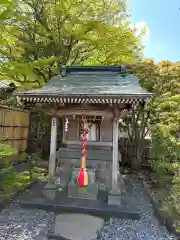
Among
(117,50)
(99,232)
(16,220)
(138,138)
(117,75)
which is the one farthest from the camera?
(138,138)

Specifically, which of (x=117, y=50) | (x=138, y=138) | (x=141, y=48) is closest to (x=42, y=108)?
(x=117, y=50)

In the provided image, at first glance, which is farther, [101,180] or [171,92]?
[171,92]

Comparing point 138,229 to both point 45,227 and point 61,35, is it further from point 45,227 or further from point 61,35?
point 61,35

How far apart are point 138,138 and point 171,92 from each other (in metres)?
3.33

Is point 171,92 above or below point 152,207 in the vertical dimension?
above

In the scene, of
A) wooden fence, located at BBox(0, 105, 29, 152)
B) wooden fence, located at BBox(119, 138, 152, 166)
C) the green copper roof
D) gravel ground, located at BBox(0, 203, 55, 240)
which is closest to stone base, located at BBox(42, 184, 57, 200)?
gravel ground, located at BBox(0, 203, 55, 240)

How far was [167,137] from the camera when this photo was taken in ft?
26.3

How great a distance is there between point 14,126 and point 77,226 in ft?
20.5

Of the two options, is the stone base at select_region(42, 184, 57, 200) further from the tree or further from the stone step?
the tree

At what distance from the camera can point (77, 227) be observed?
5.21 m

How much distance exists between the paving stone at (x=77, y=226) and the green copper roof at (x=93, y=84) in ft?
11.0

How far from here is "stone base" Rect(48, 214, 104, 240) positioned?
4.82 m

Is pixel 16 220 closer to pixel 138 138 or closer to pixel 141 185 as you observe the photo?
pixel 141 185

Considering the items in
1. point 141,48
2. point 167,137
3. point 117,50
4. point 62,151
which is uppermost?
point 141,48
